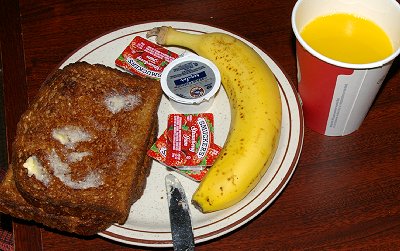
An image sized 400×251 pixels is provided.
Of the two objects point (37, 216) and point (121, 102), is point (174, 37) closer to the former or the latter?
point (121, 102)

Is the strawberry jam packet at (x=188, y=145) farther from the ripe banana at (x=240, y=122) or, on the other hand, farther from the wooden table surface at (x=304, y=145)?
the wooden table surface at (x=304, y=145)

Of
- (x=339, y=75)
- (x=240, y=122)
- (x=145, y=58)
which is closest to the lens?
(x=339, y=75)

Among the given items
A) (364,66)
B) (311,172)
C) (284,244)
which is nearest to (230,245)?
(284,244)

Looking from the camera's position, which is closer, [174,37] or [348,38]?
[348,38]

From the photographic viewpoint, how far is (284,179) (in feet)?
4.39

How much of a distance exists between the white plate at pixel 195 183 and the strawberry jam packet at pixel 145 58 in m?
0.04

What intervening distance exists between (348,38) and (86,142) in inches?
25.6

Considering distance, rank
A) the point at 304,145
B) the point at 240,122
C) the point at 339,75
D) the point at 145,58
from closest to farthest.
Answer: the point at 339,75 < the point at 240,122 < the point at 304,145 < the point at 145,58

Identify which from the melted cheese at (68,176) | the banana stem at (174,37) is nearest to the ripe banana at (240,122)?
the banana stem at (174,37)

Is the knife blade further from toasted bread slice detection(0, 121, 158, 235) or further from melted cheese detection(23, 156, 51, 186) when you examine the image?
melted cheese detection(23, 156, 51, 186)

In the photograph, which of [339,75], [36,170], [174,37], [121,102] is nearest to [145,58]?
[174,37]

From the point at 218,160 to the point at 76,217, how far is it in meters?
0.35

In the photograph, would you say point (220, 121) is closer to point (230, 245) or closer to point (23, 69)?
point (230, 245)

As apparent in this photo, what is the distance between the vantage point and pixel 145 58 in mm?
1555
